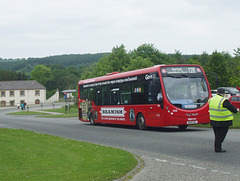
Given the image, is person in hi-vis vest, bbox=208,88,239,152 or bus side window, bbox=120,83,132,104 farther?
bus side window, bbox=120,83,132,104

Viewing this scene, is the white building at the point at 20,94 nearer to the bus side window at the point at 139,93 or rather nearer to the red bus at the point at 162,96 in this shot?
the red bus at the point at 162,96

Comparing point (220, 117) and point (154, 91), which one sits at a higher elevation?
point (154, 91)

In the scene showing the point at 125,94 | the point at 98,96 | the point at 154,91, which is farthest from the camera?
the point at 98,96

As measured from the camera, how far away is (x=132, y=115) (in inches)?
901

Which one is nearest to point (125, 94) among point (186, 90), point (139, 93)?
point (139, 93)

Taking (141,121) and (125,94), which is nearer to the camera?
(141,121)

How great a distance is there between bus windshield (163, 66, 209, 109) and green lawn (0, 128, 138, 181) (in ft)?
22.6

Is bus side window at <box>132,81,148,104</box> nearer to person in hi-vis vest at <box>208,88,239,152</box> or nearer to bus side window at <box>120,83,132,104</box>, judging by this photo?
bus side window at <box>120,83,132,104</box>

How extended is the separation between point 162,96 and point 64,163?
1027 centimetres

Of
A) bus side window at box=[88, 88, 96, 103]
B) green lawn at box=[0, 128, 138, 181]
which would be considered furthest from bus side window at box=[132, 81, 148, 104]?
green lawn at box=[0, 128, 138, 181]

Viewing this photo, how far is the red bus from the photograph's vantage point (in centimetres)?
1939

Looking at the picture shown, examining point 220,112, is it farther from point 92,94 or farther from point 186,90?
point 92,94

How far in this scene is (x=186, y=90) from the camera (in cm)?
1969

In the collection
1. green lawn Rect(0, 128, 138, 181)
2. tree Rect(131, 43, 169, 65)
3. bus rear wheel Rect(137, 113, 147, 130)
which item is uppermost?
tree Rect(131, 43, 169, 65)
